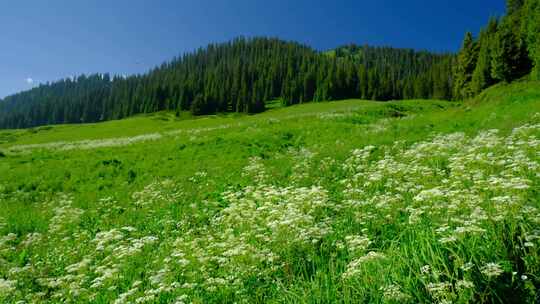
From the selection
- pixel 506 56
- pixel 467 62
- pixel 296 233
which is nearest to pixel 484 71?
pixel 506 56

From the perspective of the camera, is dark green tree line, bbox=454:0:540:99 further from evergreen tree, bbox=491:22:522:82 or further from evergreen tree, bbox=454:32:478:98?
evergreen tree, bbox=454:32:478:98

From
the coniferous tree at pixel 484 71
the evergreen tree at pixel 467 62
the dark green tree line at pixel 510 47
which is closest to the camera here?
the dark green tree line at pixel 510 47

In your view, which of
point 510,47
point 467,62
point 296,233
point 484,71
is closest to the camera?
point 296,233

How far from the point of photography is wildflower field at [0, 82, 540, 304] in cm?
385

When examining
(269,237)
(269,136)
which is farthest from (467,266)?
(269,136)

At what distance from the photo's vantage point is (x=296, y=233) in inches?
205

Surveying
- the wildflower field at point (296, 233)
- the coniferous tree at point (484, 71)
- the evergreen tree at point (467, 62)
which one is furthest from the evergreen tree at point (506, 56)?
the wildflower field at point (296, 233)

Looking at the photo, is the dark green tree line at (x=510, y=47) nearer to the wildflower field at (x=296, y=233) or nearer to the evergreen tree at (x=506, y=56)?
the evergreen tree at (x=506, y=56)

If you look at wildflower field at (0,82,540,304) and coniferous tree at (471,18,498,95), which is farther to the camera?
coniferous tree at (471,18,498,95)

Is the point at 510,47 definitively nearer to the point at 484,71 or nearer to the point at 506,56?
the point at 506,56

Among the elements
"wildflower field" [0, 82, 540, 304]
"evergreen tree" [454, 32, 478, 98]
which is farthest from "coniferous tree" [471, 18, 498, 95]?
"wildflower field" [0, 82, 540, 304]

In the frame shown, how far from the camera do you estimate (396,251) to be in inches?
169

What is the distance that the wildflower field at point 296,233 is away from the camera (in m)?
3.85

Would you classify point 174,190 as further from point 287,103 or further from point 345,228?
point 287,103
